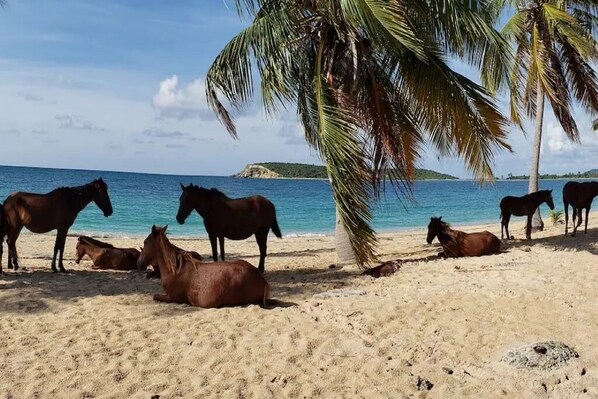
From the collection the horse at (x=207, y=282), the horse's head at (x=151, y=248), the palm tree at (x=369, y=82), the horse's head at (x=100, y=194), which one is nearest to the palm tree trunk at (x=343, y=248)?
the palm tree at (x=369, y=82)

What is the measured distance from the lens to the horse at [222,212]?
962cm

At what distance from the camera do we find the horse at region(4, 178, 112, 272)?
9.76 meters

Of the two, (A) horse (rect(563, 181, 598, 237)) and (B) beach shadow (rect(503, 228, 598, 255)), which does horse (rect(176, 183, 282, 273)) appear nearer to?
(B) beach shadow (rect(503, 228, 598, 255))

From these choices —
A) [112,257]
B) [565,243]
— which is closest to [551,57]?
[565,243]

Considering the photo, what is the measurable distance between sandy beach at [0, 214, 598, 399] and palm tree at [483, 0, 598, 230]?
17.4ft

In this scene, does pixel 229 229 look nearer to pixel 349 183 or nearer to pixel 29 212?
pixel 349 183

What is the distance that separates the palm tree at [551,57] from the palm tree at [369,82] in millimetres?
2203

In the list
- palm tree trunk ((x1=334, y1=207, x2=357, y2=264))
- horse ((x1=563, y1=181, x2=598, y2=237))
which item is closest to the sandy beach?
palm tree trunk ((x1=334, y1=207, x2=357, y2=264))

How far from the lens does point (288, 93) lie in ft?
37.8

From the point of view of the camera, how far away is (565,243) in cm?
1248

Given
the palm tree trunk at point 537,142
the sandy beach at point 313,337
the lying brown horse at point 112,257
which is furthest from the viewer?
the palm tree trunk at point 537,142

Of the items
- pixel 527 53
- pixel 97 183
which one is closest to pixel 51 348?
pixel 97 183

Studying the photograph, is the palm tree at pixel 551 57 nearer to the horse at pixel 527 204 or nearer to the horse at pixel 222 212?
the horse at pixel 527 204

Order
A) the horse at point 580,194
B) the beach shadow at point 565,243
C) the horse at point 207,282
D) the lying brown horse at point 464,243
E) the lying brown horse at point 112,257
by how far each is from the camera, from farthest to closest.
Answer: the horse at point 580,194, the beach shadow at point 565,243, the lying brown horse at point 464,243, the lying brown horse at point 112,257, the horse at point 207,282
